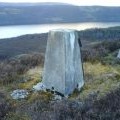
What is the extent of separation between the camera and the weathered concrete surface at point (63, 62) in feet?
37.1

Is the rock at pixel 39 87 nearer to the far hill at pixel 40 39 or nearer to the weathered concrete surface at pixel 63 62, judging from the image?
the weathered concrete surface at pixel 63 62

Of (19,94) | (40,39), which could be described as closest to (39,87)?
(19,94)

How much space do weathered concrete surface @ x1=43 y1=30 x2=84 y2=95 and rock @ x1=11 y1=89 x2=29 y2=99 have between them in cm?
79

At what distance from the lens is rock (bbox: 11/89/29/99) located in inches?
444

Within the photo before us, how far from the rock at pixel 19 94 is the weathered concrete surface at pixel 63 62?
0.79 metres

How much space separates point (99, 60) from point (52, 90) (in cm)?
508

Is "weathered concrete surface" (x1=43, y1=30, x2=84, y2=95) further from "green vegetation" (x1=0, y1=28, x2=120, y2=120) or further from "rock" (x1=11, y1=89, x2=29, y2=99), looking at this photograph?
"rock" (x1=11, y1=89, x2=29, y2=99)

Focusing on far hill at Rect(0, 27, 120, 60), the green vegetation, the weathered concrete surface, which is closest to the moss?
the green vegetation

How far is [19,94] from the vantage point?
37.6 feet

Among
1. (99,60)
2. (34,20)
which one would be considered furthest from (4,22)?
(99,60)

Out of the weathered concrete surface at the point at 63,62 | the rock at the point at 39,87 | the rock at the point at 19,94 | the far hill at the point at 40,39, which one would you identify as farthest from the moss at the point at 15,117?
the far hill at the point at 40,39

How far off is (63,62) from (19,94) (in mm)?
1650

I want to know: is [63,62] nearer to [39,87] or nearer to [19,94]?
[39,87]

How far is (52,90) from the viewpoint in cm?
1170
